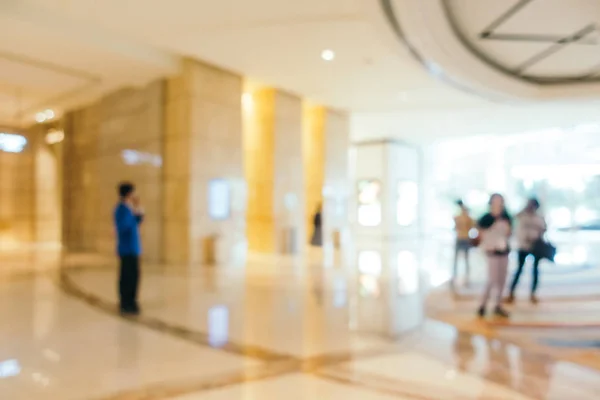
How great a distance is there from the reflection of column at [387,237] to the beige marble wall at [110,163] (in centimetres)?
559

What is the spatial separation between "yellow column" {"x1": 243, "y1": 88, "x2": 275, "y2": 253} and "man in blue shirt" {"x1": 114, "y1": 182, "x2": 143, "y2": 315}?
755cm

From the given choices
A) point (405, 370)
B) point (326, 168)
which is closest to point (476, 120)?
point (326, 168)

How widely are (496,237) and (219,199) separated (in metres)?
7.49

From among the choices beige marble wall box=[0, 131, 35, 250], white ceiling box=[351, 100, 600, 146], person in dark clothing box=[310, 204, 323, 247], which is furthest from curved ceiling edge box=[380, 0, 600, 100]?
beige marble wall box=[0, 131, 35, 250]

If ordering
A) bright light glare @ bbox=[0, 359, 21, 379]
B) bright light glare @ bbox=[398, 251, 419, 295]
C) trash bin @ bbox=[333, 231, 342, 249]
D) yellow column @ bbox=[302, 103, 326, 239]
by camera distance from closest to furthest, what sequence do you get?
bright light glare @ bbox=[0, 359, 21, 379], bright light glare @ bbox=[398, 251, 419, 295], trash bin @ bbox=[333, 231, 342, 249], yellow column @ bbox=[302, 103, 326, 239]

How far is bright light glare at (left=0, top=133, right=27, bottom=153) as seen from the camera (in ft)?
54.5

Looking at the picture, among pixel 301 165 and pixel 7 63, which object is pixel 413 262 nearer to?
pixel 301 165

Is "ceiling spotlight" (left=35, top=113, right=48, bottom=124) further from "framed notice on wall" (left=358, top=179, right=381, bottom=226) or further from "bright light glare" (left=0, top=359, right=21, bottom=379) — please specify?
"bright light glare" (left=0, top=359, right=21, bottom=379)

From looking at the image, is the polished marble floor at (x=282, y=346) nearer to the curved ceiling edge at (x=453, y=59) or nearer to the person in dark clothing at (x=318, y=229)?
the curved ceiling edge at (x=453, y=59)

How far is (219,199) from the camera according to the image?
38.1 ft

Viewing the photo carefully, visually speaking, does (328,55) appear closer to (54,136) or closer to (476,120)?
(476,120)

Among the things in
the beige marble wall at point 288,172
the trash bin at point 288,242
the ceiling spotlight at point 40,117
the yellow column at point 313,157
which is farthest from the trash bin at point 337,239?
the ceiling spotlight at point 40,117

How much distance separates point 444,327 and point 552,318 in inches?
67.8

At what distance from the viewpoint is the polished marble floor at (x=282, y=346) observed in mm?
3430
